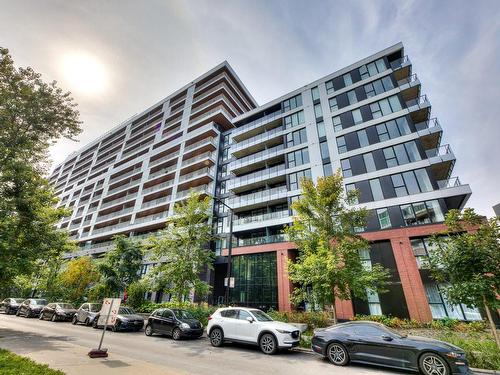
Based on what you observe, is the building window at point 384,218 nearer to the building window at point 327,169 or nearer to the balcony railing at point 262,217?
the building window at point 327,169

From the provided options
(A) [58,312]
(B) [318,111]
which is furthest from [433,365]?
(B) [318,111]

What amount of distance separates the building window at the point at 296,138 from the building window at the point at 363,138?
20.0 feet

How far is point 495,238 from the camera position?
9.18 metres

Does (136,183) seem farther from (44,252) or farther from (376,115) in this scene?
(376,115)

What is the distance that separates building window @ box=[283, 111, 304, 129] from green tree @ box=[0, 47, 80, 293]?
23.1 metres

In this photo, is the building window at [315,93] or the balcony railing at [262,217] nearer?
the balcony railing at [262,217]

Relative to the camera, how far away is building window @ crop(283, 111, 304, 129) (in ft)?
102

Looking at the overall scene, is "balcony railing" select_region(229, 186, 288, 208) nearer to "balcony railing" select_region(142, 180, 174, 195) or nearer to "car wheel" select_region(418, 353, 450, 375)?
"balcony railing" select_region(142, 180, 174, 195)

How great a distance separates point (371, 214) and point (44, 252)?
80.7 feet

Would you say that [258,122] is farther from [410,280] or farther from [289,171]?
[410,280]

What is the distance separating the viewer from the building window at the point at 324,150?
26.7m

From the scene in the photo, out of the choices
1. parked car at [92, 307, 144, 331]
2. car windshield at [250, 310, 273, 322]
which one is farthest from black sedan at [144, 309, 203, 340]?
car windshield at [250, 310, 273, 322]

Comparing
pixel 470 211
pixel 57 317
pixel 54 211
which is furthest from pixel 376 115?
pixel 57 317

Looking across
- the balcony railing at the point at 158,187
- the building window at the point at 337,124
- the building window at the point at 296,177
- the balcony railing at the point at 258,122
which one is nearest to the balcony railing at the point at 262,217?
the building window at the point at 296,177
